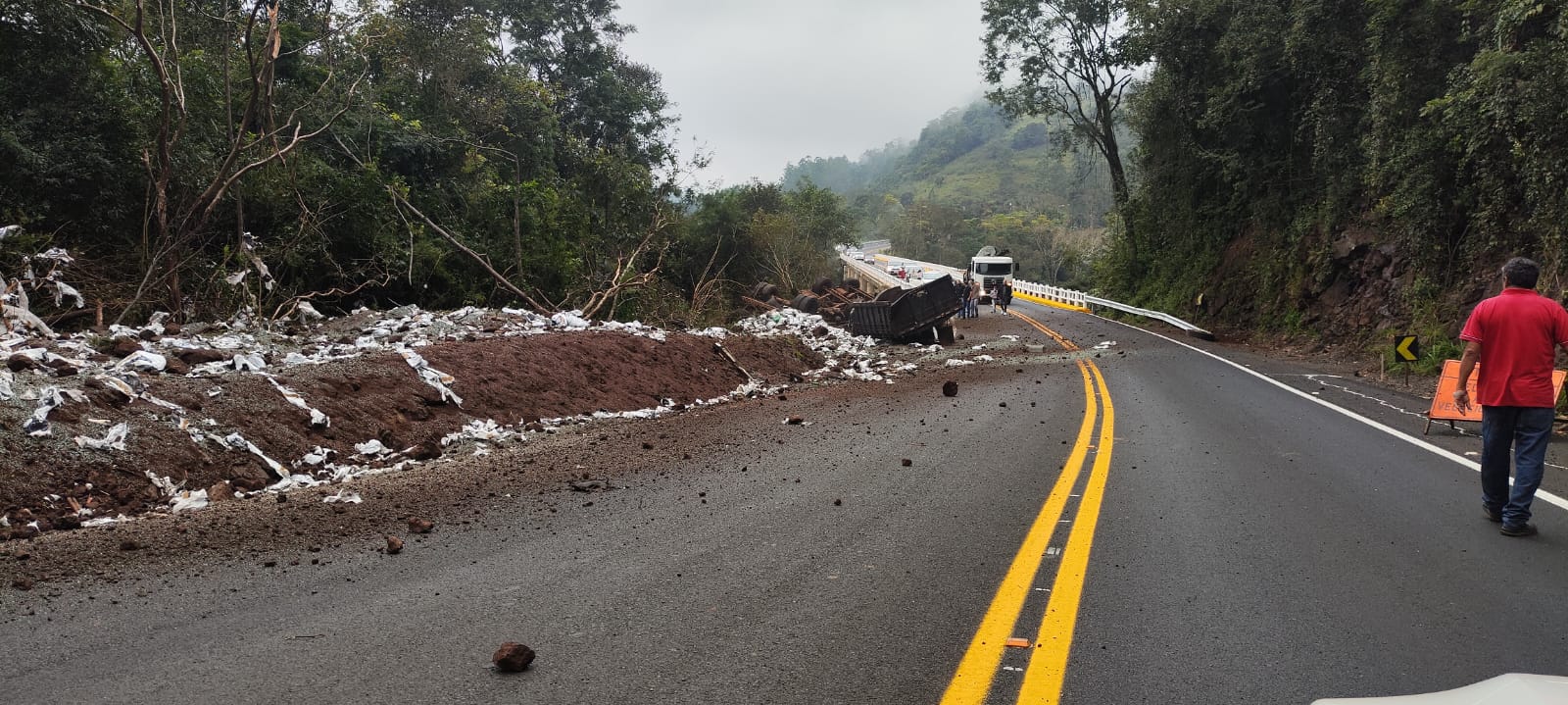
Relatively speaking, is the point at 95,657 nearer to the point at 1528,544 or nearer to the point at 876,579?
the point at 876,579

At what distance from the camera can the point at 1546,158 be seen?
12.8 metres

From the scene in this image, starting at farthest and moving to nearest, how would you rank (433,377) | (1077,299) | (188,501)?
(1077,299), (433,377), (188,501)

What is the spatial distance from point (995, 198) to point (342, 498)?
127 m

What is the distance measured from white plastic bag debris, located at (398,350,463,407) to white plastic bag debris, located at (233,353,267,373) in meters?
1.43

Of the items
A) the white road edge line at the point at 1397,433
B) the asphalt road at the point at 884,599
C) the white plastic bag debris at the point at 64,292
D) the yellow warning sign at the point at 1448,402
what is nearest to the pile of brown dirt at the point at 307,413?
the asphalt road at the point at 884,599

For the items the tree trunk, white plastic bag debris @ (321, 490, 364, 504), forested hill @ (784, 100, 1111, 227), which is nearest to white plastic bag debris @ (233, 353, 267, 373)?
white plastic bag debris @ (321, 490, 364, 504)

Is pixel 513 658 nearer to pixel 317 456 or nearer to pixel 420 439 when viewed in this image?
pixel 317 456

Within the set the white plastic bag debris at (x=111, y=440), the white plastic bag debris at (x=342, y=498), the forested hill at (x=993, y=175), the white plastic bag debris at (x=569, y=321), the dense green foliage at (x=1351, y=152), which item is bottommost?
the white plastic bag debris at (x=342, y=498)

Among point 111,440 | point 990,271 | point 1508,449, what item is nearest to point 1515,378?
point 1508,449

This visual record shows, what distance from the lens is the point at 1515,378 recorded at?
220 inches

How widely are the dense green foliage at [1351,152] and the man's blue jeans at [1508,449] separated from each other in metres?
9.32

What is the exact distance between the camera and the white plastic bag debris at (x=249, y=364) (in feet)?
28.6

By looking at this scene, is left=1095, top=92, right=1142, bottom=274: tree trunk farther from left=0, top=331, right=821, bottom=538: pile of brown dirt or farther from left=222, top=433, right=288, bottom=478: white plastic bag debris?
left=222, top=433, right=288, bottom=478: white plastic bag debris

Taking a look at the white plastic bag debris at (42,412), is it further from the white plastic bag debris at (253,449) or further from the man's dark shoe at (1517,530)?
the man's dark shoe at (1517,530)
